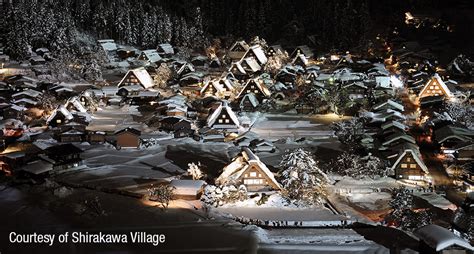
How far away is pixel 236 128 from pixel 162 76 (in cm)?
1603

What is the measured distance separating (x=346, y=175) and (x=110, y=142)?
48.2 ft

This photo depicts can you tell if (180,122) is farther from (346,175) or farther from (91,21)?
(91,21)

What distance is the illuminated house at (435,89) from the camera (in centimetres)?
4272

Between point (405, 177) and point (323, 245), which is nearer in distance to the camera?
point (323, 245)

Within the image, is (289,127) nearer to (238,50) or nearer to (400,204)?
(400,204)

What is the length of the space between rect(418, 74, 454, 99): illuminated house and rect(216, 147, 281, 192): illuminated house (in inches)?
870

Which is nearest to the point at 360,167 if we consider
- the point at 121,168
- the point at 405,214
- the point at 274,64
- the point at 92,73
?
the point at 405,214

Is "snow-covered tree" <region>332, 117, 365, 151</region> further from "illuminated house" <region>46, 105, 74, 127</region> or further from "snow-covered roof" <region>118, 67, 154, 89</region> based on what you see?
"snow-covered roof" <region>118, 67, 154, 89</region>

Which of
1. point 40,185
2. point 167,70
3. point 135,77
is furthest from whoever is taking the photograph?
point 167,70

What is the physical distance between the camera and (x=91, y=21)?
66250mm

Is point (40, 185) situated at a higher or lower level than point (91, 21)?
lower

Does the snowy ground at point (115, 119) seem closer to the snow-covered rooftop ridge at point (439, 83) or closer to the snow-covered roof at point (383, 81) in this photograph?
the snow-covered roof at point (383, 81)

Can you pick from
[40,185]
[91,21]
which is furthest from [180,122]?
[91,21]

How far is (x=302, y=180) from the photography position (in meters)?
24.5
